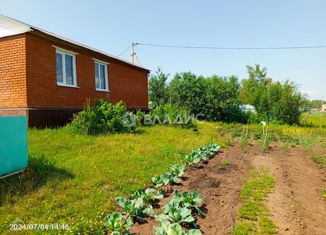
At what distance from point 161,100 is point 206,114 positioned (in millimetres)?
3978

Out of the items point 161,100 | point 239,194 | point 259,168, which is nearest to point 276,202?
point 239,194

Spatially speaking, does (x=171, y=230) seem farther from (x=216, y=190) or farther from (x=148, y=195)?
(x=216, y=190)

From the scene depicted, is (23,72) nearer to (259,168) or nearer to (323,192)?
(259,168)

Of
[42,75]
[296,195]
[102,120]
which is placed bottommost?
[296,195]

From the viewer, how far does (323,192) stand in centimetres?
448

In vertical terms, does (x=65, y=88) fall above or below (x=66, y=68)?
below

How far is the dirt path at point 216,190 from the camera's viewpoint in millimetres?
3140

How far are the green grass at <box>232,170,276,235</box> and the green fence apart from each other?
3.41m

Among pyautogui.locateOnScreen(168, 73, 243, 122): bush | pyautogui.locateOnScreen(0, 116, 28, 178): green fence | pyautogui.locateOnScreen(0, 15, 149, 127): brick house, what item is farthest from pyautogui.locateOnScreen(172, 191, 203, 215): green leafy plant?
pyautogui.locateOnScreen(168, 73, 243, 122): bush

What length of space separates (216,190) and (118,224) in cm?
187

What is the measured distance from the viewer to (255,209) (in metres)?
3.62

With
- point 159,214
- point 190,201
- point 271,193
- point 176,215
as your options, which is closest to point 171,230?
point 176,215

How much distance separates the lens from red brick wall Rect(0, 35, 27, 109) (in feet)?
28.0

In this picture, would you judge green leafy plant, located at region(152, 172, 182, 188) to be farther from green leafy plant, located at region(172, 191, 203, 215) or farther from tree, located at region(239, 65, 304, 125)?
tree, located at region(239, 65, 304, 125)
